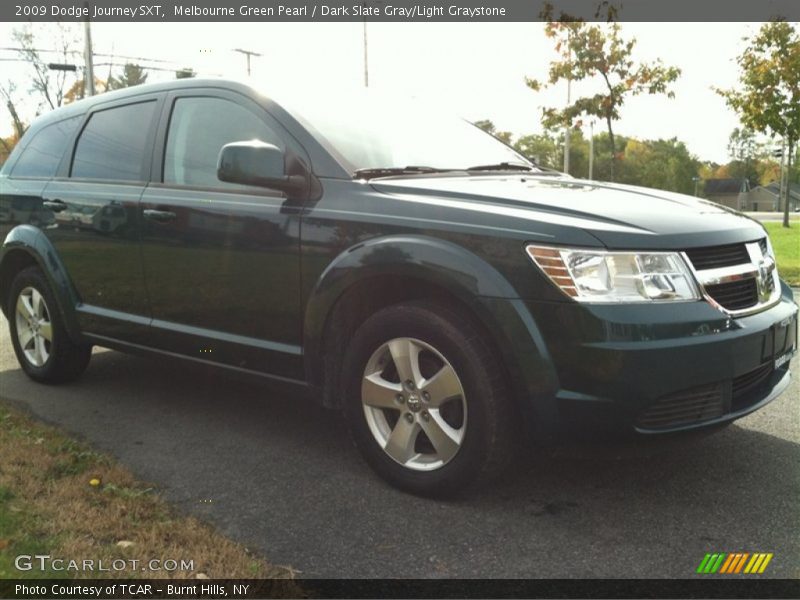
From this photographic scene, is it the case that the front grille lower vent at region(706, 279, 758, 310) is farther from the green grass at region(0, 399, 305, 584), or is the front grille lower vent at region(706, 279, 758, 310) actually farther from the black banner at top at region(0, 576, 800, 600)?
the green grass at region(0, 399, 305, 584)

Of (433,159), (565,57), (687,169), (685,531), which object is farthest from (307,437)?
(687,169)

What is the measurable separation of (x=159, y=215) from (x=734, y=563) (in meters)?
3.05

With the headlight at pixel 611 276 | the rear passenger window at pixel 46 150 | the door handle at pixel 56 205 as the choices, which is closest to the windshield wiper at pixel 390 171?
the headlight at pixel 611 276

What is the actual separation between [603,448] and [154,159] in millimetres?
2833

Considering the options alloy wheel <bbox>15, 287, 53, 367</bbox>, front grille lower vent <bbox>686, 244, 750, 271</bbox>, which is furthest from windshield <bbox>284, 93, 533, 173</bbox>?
alloy wheel <bbox>15, 287, 53, 367</bbox>

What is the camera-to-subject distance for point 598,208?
9.97 ft

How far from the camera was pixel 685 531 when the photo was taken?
9.41 feet

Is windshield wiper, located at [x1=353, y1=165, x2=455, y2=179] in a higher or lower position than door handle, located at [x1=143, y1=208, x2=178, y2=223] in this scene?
higher

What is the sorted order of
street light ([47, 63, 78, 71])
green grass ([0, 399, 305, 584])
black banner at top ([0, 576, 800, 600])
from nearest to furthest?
black banner at top ([0, 576, 800, 600])
green grass ([0, 399, 305, 584])
street light ([47, 63, 78, 71])

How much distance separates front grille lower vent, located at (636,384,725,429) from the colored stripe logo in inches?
18.2

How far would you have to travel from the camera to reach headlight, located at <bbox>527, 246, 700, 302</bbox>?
278cm

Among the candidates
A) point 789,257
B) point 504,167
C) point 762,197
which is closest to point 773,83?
point 789,257

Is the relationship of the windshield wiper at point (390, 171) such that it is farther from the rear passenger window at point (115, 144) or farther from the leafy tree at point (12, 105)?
the leafy tree at point (12, 105)

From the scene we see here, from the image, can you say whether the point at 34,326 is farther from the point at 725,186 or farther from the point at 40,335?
the point at 725,186
